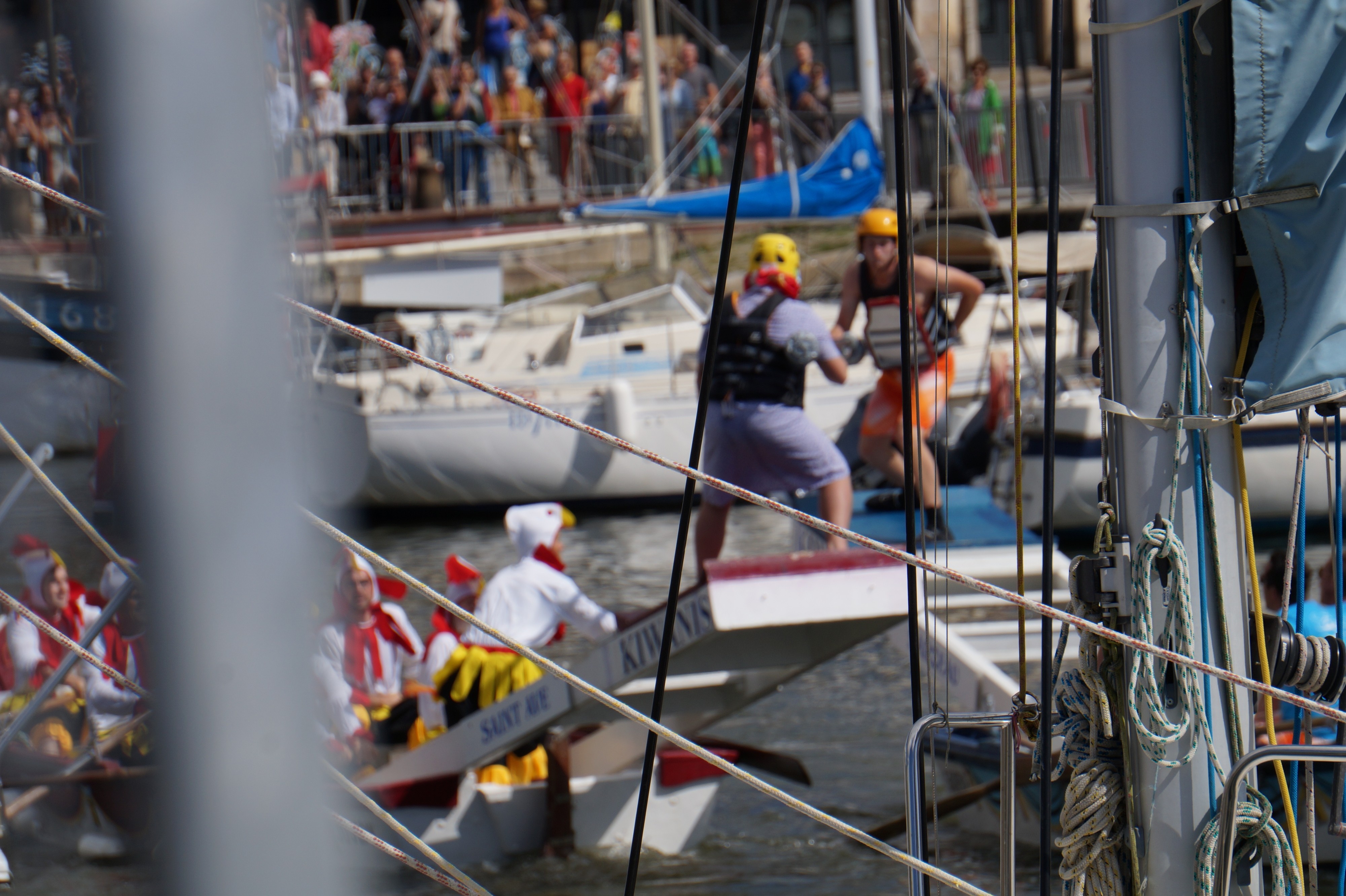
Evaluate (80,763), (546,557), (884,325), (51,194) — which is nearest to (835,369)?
(884,325)

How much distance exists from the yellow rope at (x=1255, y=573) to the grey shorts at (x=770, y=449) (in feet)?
10.4

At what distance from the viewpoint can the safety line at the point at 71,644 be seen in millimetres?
817

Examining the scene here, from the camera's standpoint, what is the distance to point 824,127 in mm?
18188

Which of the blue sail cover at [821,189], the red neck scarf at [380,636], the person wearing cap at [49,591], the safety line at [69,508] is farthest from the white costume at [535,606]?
the blue sail cover at [821,189]

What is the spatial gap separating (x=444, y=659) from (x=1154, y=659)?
13.9 ft

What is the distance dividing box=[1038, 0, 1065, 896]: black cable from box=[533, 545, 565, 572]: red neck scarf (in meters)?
3.92

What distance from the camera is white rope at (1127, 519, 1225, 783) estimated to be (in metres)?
2.25

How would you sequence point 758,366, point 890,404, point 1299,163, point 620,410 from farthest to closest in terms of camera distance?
point 620,410
point 890,404
point 758,366
point 1299,163

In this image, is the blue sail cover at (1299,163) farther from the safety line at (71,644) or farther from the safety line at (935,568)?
the safety line at (71,644)

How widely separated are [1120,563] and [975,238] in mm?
10532

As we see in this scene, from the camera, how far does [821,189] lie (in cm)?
1223

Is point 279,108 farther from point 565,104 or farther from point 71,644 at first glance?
point 565,104

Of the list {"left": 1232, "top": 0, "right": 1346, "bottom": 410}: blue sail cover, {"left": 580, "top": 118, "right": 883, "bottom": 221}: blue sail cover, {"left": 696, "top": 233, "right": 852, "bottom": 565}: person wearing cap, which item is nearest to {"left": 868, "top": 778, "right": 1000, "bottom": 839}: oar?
{"left": 696, "top": 233, "right": 852, "bottom": 565}: person wearing cap

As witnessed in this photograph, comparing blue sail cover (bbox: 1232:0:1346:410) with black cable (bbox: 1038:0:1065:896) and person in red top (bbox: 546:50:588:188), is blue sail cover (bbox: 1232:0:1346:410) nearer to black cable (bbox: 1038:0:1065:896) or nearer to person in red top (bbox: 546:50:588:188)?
black cable (bbox: 1038:0:1065:896)
